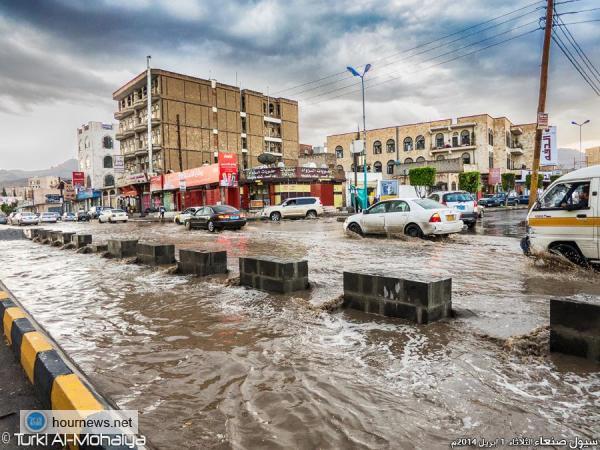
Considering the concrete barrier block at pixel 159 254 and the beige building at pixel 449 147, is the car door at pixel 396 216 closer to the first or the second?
the concrete barrier block at pixel 159 254

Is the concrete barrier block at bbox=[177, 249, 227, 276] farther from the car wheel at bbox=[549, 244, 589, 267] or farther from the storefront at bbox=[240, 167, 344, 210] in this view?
the storefront at bbox=[240, 167, 344, 210]

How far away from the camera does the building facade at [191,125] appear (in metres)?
50.4

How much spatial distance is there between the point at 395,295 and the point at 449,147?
59346 mm

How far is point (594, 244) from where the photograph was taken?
23.8ft

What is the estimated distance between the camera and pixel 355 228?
15.4 m

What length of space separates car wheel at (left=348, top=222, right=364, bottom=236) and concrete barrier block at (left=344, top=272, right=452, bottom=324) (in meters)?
9.86

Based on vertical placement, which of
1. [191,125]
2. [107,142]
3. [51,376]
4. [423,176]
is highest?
[107,142]

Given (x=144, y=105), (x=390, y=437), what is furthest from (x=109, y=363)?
(x=144, y=105)

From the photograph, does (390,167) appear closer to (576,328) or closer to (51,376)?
(576,328)

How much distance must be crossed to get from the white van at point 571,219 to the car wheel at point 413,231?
5.11 meters

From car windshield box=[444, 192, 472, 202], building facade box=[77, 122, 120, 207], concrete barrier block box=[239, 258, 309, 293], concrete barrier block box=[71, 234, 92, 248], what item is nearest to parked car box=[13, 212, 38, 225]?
building facade box=[77, 122, 120, 207]

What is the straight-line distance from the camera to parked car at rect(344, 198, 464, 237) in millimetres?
13031

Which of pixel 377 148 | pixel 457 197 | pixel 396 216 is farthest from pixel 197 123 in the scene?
pixel 396 216

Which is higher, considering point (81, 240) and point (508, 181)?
point (508, 181)
